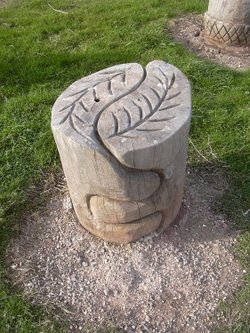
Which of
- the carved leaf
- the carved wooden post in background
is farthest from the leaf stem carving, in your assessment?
the carved wooden post in background

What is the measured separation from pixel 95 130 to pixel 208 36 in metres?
3.41

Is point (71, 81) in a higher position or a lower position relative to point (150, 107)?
lower

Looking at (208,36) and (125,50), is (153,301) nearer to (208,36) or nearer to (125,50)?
(125,50)

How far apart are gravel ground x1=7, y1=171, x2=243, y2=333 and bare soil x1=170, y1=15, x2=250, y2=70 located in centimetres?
236

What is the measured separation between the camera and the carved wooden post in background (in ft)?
15.4

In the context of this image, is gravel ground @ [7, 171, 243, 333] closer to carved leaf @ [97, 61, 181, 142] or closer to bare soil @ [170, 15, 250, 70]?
carved leaf @ [97, 61, 181, 142]

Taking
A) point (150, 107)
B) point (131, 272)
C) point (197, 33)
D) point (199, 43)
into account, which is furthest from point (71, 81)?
point (131, 272)

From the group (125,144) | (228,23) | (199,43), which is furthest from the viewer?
(199,43)

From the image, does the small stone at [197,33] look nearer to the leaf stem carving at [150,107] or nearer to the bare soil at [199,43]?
the bare soil at [199,43]

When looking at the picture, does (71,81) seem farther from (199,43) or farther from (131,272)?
(131,272)

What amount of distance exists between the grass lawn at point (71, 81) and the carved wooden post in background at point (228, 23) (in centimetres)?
46

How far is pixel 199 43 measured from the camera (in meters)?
5.09

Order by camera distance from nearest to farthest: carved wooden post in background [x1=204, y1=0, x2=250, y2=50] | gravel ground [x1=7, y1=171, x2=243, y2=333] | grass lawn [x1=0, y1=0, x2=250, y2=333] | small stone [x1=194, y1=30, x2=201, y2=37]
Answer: gravel ground [x1=7, y1=171, x2=243, y2=333], grass lawn [x1=0, y1=0, x2=250, y2=333], carved wooden post in background [x1=204, y1=0, x2=250, y2=50], small stone [x1=194, y1=30, x2=201, y2=37]

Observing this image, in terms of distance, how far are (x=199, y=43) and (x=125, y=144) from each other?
3409 mm
